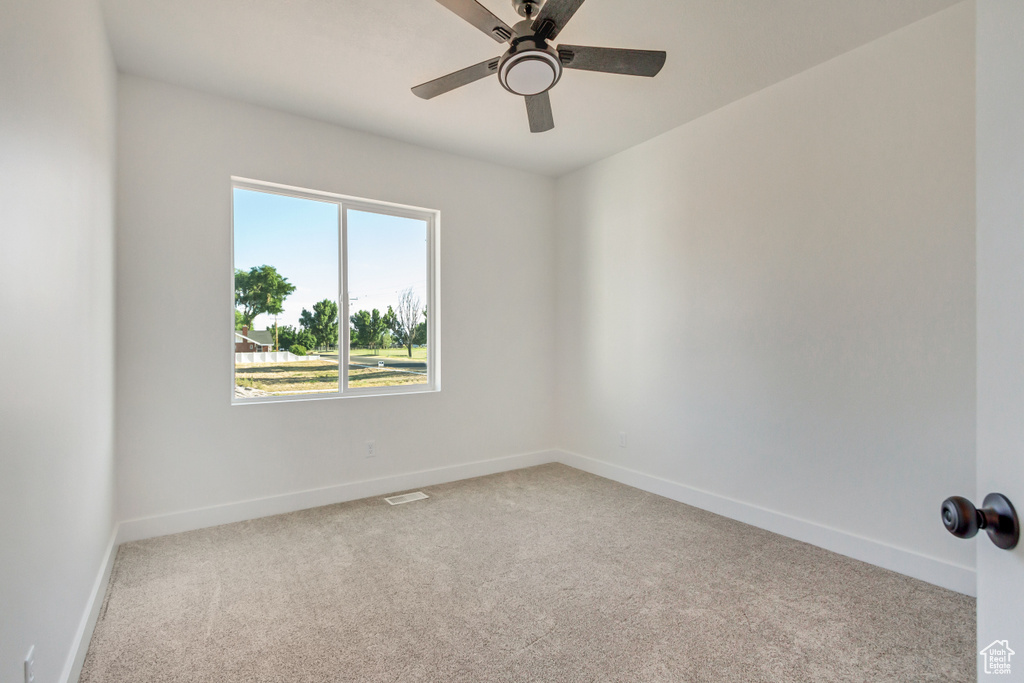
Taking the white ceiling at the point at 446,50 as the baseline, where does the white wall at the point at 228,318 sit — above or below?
below

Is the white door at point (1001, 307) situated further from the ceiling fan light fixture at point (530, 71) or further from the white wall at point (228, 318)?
the white wall at point (228, 318)

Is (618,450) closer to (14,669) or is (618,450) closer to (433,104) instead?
(433,104)

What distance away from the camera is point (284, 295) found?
3545 millimetres

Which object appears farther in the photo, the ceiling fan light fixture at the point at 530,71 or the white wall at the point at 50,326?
the ceiling fan light fixture at the point at 530,71

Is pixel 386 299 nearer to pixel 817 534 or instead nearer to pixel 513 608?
pixel 513 608

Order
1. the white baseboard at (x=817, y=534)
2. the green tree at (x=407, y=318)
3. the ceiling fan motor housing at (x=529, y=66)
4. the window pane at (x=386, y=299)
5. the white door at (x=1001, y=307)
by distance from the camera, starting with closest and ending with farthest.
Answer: the white door at (x=1001, y=307)
the ceiling fan motor housing at (x=529, y=66)
the white baseboard at (x=817, y=534)
the window pane at (x=386, y=299)
the green tree at (x=407, y=318)

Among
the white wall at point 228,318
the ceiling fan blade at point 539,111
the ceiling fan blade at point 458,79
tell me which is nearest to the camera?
the ceiling fan blade at point 458,79

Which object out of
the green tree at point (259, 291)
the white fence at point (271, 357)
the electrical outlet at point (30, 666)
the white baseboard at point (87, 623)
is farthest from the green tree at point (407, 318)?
the electrical outlet at point (30, 666)

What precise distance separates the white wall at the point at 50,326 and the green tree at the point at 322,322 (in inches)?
52.7

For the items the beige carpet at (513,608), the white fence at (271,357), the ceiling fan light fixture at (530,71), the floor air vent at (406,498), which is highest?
the ceiling fan light fixture at (530,71)

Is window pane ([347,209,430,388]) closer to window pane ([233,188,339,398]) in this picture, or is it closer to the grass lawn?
the grass lawn

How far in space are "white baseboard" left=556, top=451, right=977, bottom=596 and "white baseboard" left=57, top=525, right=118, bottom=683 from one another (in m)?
3.32

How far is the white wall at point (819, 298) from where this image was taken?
238 centimetres

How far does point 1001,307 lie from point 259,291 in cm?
369
